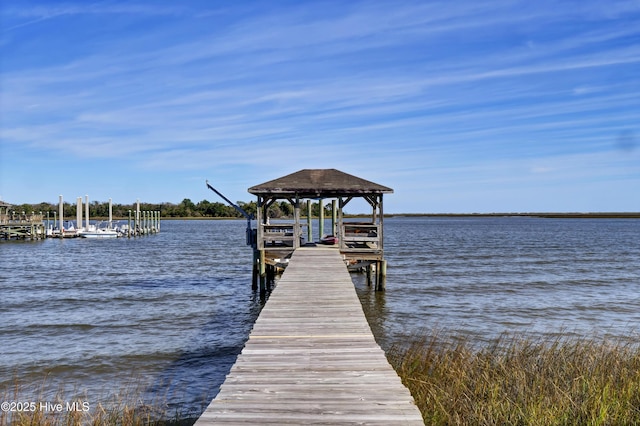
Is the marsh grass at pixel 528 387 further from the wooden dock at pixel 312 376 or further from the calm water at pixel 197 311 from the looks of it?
the calm water at pixel 197 311

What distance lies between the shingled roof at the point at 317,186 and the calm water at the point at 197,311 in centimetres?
402

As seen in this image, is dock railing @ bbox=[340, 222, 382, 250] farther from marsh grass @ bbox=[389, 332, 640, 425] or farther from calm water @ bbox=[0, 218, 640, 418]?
marsh grass @ bbox=[389, 332, 640, 425]

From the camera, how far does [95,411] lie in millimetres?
8844

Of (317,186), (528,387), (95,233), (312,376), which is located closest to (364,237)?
(317,186)

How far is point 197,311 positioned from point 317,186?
5.93 metres

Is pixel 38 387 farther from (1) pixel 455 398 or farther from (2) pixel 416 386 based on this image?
(1) pixel 455 398

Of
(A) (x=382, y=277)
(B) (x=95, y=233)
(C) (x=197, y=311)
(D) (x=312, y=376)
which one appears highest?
(B) (x=95, y=233)

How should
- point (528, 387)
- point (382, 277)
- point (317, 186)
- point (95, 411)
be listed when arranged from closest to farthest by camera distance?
point (528, 387), point (95, 411), point (317, 186), point (382, 277)

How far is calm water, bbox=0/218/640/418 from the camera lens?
1158 centimetres

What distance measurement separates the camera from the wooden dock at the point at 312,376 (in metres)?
5.08

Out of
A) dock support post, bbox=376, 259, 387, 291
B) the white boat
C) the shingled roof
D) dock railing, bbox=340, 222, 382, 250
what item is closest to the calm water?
dock support post, bbox=376, 259, 387, 291

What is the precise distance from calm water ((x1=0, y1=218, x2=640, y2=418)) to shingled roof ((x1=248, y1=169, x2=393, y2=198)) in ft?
13.2

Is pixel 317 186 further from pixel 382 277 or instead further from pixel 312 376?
pixel 312 376

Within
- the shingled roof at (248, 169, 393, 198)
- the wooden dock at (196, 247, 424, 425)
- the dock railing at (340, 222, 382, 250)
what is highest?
the shingled roof at (248, 169, 393, 198)
